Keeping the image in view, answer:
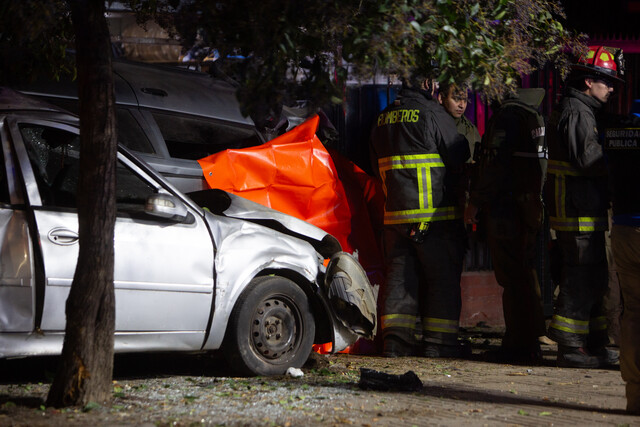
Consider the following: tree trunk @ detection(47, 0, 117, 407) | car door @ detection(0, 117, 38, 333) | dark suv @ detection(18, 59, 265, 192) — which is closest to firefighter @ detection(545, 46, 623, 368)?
dark suv @ detection(18, 59, 265, 192)

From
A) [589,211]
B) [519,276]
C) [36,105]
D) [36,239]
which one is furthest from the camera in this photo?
[519,276]

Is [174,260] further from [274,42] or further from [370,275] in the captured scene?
[370,275]

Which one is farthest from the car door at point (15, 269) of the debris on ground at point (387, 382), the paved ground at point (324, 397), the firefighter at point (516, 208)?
the firefighter at point (516, 208)

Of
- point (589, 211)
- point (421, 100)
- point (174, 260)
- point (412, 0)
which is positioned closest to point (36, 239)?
point (174, 260)

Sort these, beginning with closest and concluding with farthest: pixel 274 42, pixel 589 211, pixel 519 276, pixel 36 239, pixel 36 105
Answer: pixel 274 42, pixel 36 239, pixel 36 105, pixel 589 211, pixel 519 276

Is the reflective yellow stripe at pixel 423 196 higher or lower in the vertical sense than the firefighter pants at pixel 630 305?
higher

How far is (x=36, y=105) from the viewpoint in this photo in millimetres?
5832

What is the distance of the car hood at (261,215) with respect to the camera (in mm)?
6633

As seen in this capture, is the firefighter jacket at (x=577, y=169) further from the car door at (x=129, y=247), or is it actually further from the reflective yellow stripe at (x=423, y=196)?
the car door at (x=129, y=247)

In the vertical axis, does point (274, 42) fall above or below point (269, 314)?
above

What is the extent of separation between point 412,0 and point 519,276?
3662 mm

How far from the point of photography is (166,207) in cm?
576

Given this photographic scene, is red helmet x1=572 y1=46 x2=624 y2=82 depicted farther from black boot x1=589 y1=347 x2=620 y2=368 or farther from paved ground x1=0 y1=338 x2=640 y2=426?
paved ground x1=0 y1=338 x2=640 y2=426

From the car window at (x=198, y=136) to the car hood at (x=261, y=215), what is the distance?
830 millimetres
